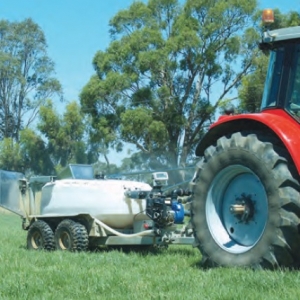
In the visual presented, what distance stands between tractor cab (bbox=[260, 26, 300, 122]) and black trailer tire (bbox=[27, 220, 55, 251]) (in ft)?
15.4

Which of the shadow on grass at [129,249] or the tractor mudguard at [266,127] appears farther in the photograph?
the shadow on grass at [129,249]

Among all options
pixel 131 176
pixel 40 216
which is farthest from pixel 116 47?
pixel 40 216

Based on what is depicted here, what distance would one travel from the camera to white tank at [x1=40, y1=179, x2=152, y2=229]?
33.5 ft

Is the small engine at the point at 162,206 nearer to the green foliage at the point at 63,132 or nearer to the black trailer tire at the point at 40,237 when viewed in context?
the black trailer tire at the point at 40,237

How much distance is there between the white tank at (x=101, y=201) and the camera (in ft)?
33.5

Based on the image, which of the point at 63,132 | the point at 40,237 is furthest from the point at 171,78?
the point at 40,237

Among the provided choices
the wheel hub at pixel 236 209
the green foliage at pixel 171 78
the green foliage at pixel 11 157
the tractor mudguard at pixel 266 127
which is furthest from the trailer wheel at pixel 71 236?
the green foliage at pixel 11 157

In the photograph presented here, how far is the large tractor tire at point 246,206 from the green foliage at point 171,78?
28.0 meters

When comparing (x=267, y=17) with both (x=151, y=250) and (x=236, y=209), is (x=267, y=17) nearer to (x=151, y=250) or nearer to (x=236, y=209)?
(x=236, y=209)

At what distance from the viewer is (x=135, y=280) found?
6.42 m

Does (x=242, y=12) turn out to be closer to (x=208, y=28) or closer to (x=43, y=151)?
(x=208, y=28)

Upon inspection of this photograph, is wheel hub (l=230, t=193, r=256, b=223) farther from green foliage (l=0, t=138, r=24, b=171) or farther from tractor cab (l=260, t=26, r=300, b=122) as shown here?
green foliage (l=0, t=138, r=24, b=171)

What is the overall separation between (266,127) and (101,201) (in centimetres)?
386

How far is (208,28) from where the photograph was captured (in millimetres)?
36250
